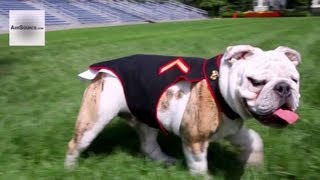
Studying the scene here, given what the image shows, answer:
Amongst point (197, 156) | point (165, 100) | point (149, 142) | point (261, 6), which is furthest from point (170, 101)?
point (261, 6)

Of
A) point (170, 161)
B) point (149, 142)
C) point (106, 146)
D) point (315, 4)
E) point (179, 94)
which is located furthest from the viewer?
point (315, 4)

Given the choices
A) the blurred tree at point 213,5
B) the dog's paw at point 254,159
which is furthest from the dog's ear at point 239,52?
the blurred tree at point 213,5

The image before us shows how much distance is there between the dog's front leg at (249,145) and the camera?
3.95 meters

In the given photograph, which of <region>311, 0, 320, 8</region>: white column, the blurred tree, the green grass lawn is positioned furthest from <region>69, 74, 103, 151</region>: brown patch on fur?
the blurred tree

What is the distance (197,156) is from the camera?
12.0ft

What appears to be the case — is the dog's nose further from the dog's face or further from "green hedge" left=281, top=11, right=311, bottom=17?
"green hedge" left=281, top=11, right=311, bottom=17

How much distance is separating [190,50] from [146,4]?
40.9m

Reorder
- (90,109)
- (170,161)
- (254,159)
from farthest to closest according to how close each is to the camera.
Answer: (170,161) < (90,109) < (254,159)

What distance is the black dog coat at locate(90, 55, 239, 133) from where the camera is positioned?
377 centimetres

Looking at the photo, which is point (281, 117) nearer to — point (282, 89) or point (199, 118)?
point (282, 89)

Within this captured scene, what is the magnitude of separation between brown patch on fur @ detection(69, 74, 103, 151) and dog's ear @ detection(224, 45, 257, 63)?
1.14 m

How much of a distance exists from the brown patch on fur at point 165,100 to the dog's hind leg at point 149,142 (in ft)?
2.06

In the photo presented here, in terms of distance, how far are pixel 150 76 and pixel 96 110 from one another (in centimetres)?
46

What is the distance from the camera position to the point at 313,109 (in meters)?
5.44
